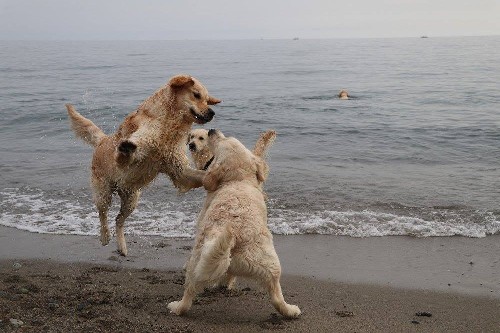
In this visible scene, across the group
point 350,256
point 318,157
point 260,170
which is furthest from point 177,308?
point 318,157

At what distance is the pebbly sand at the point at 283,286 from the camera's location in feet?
16.1

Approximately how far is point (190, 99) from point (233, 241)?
2003 millimetres

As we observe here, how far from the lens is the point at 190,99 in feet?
19.8

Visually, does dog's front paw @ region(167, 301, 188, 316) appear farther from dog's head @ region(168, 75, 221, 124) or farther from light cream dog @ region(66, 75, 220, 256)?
dog's head @ region(168, 75, 221, 124)

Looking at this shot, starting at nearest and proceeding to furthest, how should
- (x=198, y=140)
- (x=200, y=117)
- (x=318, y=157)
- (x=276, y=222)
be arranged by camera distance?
1. (x=200, y=117)
2. (x=198, y=140)
3. (x=276, y=222)
4. (x=318, y=157)

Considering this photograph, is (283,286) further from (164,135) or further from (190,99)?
(190,99)

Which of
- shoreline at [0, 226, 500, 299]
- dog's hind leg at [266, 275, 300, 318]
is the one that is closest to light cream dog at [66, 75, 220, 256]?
shoreline at [0, 226, 500, 299]

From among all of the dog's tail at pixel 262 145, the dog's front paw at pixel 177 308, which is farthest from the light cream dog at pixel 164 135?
the dog's front paw at pixel 177 308

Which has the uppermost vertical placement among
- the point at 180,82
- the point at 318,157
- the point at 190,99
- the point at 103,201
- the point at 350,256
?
the point at 180,82

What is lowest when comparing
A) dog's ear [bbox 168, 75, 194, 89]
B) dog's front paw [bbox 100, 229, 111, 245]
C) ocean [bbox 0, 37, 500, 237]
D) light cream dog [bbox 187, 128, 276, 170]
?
ocean [bbox 0, 37, 500, 237]

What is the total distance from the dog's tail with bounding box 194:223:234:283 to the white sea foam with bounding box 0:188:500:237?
352cm

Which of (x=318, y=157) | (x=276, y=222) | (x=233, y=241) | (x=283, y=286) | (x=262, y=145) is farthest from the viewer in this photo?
(x=318, y=157)

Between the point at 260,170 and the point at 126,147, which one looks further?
the point at 260,170

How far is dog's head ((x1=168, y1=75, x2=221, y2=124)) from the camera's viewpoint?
237 inches
